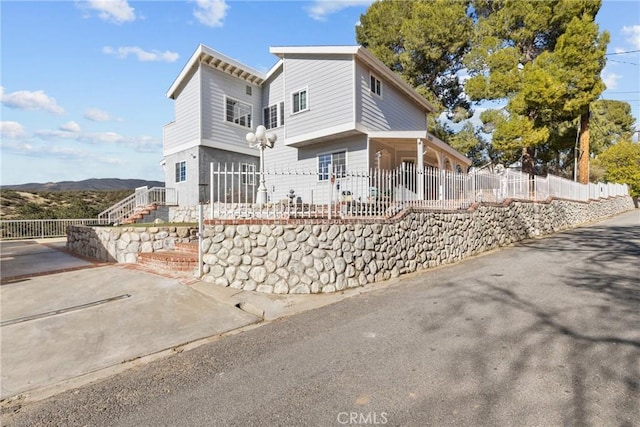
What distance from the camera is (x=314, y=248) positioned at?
710 centimetres

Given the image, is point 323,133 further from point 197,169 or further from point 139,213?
point 139,213

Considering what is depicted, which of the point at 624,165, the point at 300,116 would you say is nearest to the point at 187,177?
the point at 300,116

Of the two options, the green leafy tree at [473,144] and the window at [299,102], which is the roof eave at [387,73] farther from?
the green leafy tree at [473,144]

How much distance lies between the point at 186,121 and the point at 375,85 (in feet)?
30.8

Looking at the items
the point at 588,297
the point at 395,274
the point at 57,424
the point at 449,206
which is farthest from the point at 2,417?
the point at 449,206

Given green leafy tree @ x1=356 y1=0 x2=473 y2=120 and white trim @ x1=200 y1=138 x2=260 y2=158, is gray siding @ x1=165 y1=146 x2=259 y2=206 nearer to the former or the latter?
white trim @ x1=200 y1=138 x2=260 y2=158

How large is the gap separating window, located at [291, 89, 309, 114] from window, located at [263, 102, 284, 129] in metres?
2.01

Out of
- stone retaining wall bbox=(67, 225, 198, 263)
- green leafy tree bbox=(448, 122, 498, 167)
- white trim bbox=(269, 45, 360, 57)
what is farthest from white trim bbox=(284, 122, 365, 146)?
green leafy tree bbox=(448, 122, 498, 167)

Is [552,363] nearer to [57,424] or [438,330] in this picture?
[438,330]

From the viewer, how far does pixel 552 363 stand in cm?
353

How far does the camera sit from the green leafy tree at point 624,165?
30.1 meters

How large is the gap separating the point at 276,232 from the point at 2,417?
4.65 meters

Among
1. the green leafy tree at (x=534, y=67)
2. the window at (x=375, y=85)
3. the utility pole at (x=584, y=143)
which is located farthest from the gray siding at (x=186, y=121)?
the utility pole at (x=584, y=143)

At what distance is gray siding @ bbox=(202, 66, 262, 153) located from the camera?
16.2m
